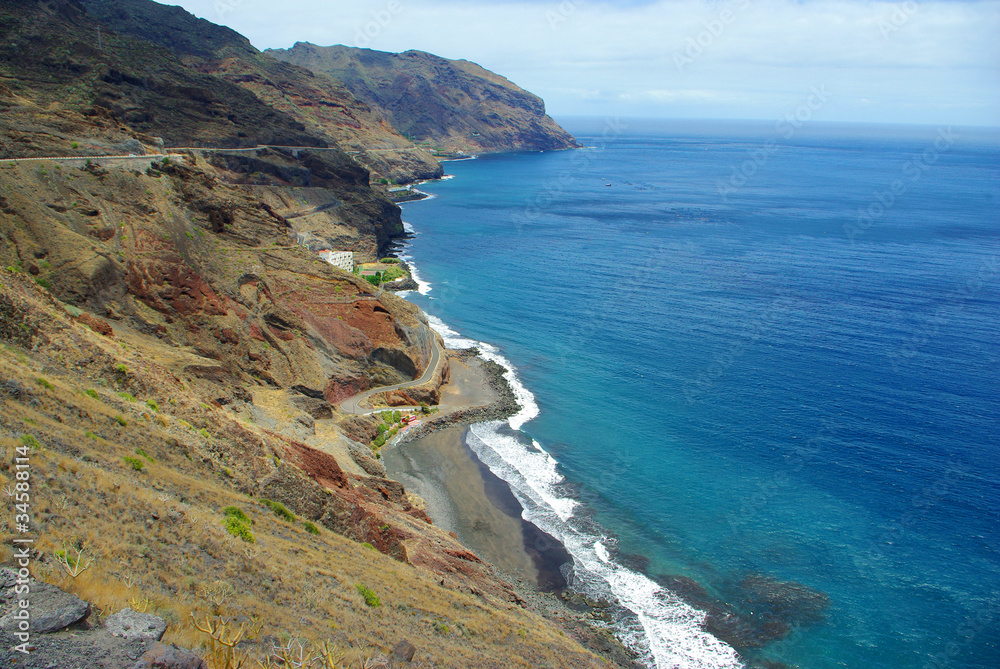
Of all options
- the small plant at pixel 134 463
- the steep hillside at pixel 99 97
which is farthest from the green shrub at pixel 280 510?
the steep hillside at pixel 99 97

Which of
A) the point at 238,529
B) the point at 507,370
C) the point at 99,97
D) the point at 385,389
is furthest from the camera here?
the point at 99,97

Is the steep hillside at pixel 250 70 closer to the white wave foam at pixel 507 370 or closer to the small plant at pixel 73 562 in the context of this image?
the white wave foam at pixel 507 370

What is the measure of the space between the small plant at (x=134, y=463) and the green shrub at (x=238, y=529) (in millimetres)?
3366

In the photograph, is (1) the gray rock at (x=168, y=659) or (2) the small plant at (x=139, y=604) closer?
(1) the gray rock at (x=168, y=659)

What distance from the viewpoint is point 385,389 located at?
186 feet

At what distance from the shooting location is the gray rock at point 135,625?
44.8ft

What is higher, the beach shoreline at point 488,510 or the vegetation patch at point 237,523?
the vegetation patch at point 237,523

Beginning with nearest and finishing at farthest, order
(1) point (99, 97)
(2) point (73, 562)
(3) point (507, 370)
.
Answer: (2) point (73, 562) < (3) point (507, 370) < (1) point (99, 97)

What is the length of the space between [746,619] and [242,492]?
85.0 feet

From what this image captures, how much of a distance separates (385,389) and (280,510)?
97.1 ft

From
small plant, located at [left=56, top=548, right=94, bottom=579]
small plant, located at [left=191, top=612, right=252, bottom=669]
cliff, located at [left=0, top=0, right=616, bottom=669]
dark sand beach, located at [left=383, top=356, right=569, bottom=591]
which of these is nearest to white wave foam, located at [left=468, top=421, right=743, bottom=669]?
dark sand beach, located at [left=383, top=356, right=569, bottom=591]

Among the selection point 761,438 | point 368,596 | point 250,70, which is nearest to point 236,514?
point 368,596

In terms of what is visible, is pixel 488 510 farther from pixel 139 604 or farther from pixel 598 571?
pixel 139 604

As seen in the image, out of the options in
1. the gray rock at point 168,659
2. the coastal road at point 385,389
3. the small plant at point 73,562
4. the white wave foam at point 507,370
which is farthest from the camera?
the white wave foam at point 507,370
